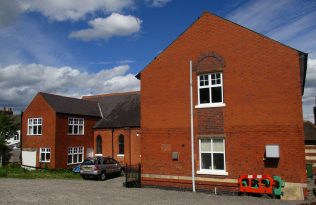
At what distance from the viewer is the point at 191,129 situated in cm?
1778

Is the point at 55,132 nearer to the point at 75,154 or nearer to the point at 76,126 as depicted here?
the point at 76,126

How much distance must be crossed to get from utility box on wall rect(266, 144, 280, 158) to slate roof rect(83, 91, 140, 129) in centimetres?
1716

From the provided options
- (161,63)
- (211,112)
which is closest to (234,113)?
(211,112)

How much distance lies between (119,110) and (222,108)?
65.1 feet

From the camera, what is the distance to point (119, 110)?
116ft

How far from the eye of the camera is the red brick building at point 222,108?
51.0ft

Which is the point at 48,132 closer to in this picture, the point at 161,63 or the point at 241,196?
the point at 161,63

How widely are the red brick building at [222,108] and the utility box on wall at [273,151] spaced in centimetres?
5

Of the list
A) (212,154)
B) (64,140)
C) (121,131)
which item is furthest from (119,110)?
(212,154)

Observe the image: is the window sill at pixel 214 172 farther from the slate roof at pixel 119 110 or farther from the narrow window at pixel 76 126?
the narrow window at pixel 76 126

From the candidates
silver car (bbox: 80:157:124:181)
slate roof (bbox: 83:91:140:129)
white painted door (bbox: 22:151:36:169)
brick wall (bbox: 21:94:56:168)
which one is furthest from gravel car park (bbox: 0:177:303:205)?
white painted door (bbox: 22:151:36:169)

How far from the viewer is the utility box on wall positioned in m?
15.3

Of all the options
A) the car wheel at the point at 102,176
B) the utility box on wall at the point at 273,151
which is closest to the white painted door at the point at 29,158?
the car wheel at the point at 102,176

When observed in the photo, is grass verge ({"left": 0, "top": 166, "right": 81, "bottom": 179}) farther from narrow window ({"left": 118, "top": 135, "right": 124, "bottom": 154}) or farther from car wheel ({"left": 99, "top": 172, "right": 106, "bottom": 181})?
narrow window ({"left": 118, "top": 135, "right": 124, "bottom": 154})
